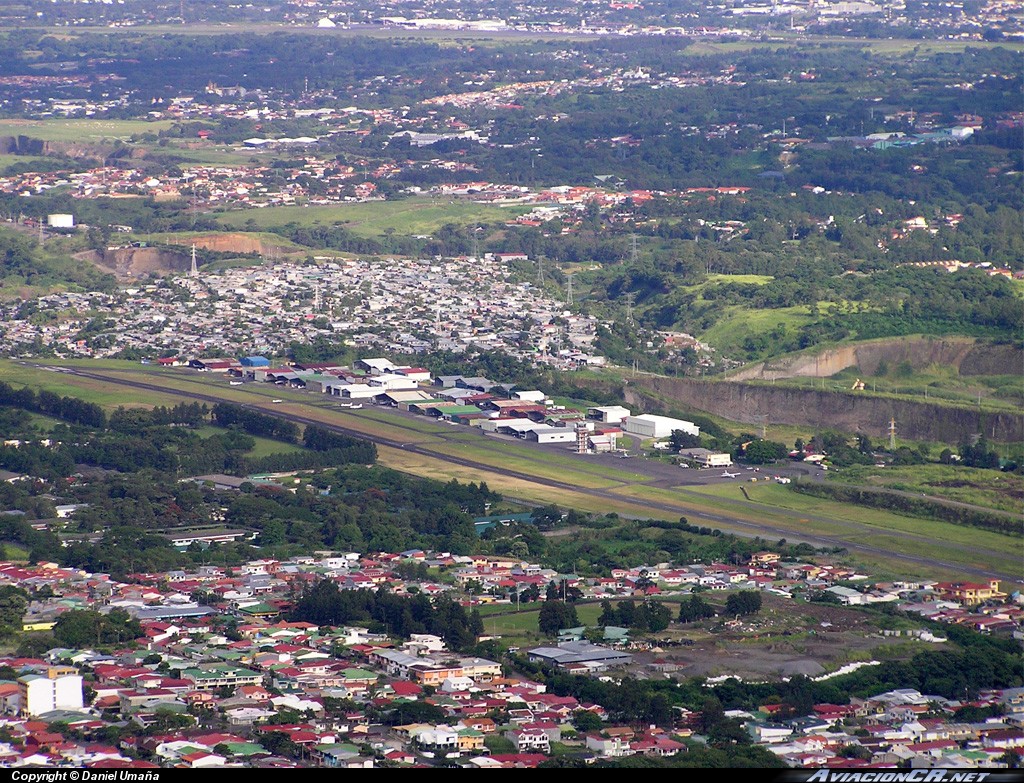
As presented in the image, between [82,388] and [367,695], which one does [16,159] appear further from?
[367,695]

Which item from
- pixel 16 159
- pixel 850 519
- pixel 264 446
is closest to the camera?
pixel 850 519

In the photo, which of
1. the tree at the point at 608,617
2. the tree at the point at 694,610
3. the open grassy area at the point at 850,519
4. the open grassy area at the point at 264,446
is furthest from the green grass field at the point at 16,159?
the tree at the point at 694,610

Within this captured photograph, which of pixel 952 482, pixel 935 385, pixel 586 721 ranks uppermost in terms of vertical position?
pixel 586 721

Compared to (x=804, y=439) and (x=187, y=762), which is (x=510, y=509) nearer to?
(x=804, y=439)

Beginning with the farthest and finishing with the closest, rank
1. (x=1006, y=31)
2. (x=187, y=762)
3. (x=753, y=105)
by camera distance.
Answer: (x=1006, y=31), (x=753, y=105), (x=187, y=762)

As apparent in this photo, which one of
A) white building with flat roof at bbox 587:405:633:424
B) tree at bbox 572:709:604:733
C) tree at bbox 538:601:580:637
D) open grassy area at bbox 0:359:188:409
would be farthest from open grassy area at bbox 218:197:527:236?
tree at bbox 572:709:604:733

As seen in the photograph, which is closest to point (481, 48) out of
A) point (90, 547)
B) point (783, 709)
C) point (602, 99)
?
point (602, 99)

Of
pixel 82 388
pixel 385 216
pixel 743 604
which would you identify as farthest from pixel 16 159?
pixel 743 604
